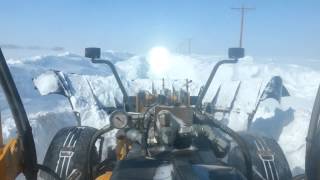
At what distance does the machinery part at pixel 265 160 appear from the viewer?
16.3 ft

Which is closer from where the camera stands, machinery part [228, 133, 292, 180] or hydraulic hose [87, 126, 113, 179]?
hydraulic hose [87, 126, 113, 179]

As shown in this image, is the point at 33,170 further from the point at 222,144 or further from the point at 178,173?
the point at 222,144

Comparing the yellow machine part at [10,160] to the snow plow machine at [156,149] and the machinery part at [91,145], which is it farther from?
the machinery part at [91,145]

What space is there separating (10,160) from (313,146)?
1.88 metres

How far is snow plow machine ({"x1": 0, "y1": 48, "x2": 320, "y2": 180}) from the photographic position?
3.02m

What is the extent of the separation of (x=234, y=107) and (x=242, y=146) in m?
5.30

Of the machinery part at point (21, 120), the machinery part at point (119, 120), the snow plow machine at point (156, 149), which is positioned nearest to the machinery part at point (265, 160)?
the snow plow machine at point (156, 149)

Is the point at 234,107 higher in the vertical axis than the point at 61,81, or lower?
lower

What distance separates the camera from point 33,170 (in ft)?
10.3

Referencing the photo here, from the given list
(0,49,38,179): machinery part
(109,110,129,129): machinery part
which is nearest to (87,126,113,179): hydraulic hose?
(109,110,129,129): machinery part

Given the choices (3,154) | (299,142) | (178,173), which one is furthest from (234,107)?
(3,154)

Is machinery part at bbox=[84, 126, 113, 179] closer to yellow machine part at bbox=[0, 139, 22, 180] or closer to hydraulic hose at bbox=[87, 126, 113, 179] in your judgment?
hydraulic hose at bbox=[87, 126, 113, 179]

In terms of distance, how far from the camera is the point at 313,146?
2990mm

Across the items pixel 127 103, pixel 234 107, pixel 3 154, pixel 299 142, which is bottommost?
pixel 299 142
